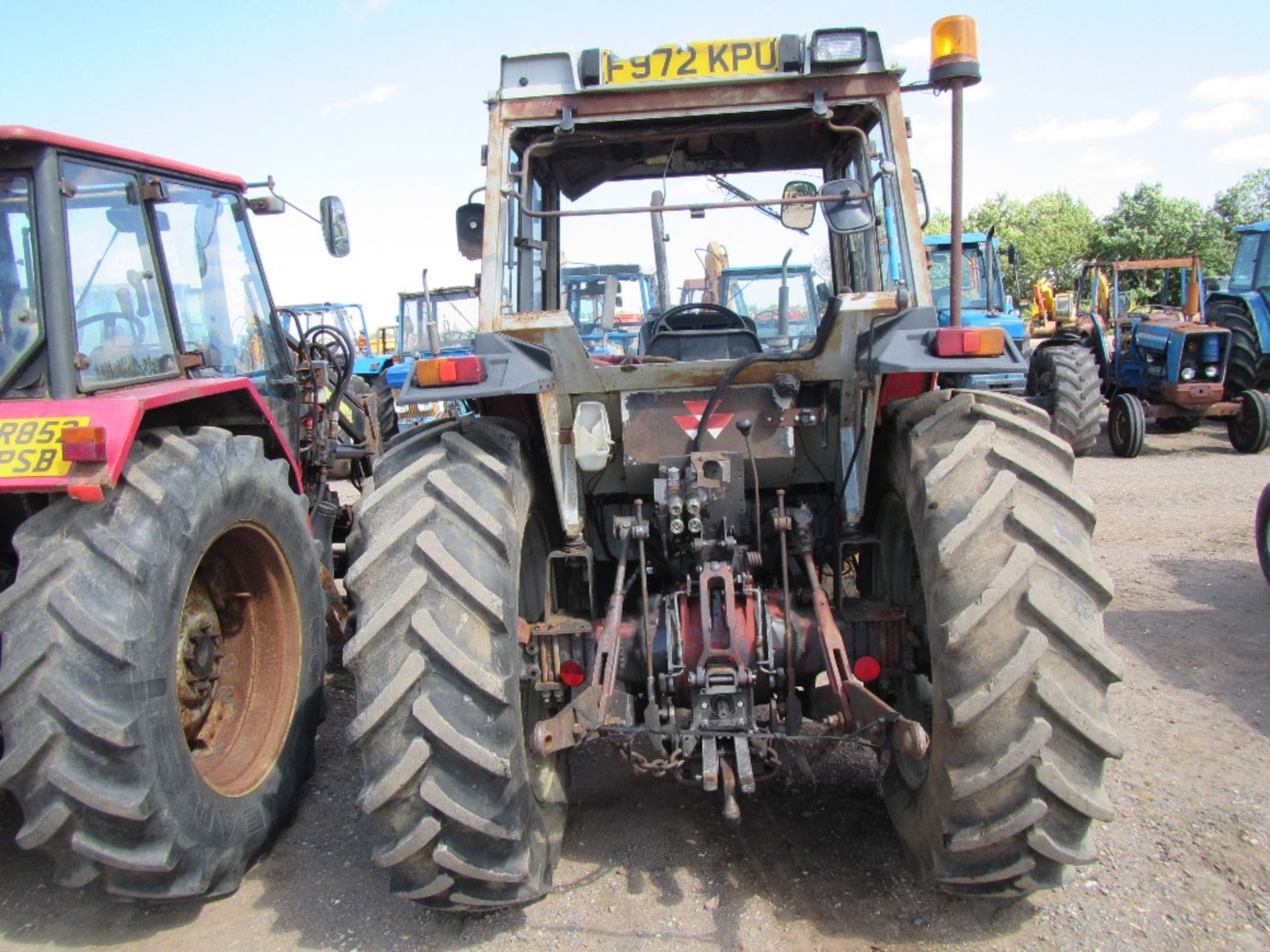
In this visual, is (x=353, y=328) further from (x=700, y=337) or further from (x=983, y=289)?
(x=700, y=337)

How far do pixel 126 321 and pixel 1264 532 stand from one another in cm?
594

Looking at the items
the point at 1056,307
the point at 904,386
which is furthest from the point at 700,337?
the point at 1056,307

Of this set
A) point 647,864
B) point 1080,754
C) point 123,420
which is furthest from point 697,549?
point 123,420

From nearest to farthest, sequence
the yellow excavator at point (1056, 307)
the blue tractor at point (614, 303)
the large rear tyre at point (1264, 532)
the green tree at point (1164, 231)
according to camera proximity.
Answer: the blue tractor at point (614, 303) < the large rear tyre at point (1264, 532) < the yellow excavator at point (1056, 307) < the green tree at point (1164, 231)

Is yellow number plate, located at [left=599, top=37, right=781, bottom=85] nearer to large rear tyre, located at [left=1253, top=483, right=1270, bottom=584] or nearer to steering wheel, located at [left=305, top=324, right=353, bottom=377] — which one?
steering wheel, located at [left=305, top=324, right=353, bottom=377]

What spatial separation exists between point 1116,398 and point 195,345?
430 inches

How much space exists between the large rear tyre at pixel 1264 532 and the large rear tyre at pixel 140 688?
5281 mm

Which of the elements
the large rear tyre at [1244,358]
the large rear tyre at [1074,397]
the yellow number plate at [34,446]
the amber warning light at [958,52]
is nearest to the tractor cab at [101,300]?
the yellow number plate at [34,446]

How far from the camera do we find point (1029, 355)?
12453 millimetres

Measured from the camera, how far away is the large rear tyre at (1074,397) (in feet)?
34.8

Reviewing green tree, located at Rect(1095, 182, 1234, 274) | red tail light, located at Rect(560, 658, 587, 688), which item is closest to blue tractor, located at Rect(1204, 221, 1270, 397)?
red tail light, located at Rect(560, 658, 587, 688)

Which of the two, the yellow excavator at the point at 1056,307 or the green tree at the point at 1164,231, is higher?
the green tree at the point at 1164,231

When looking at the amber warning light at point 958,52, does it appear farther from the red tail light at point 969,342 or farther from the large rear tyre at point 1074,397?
the large rear tyre at point 1074,397

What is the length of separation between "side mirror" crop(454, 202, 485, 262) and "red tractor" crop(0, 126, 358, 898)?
3.41 feet
